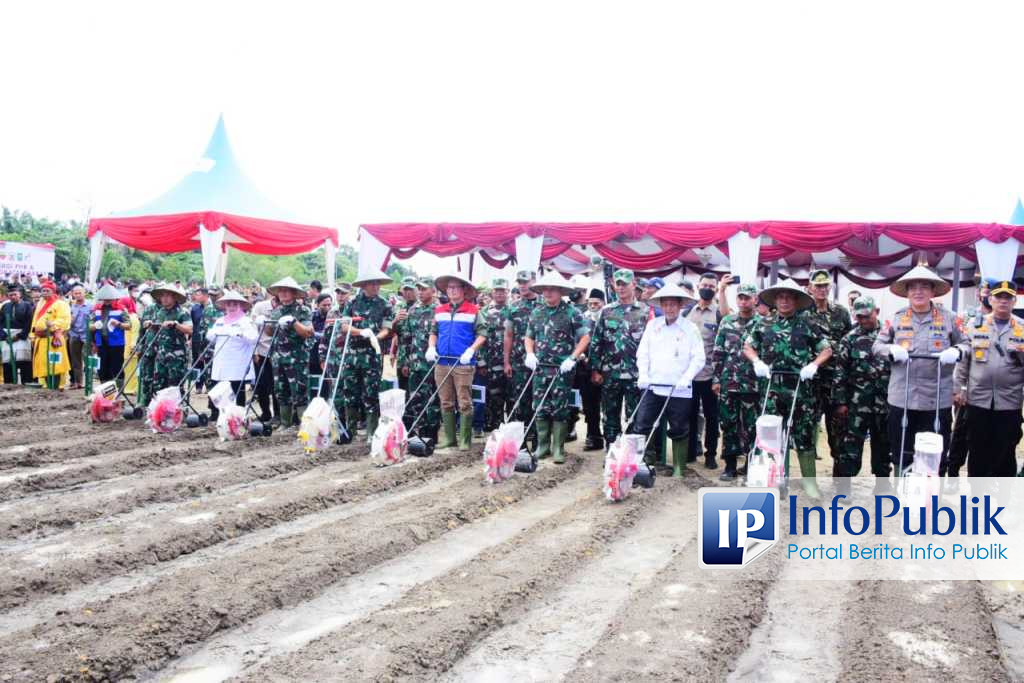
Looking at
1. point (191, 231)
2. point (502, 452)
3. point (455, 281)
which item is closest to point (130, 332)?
point (191, 231)

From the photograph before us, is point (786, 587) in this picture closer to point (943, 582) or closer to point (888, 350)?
point (943, 582)

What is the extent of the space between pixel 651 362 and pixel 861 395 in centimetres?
179

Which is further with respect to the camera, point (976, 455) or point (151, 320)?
point (151, 320)

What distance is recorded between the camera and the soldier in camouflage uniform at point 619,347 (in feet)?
26.4

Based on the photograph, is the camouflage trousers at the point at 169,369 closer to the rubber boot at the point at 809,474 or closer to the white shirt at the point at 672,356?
the white shirt at the point at 672,356

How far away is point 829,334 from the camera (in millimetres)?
6996

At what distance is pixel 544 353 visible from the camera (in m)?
8.12

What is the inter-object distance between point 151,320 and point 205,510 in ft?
16.9

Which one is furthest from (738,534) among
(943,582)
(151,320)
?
(151,320)

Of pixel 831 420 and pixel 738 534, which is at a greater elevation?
pixel 831 420

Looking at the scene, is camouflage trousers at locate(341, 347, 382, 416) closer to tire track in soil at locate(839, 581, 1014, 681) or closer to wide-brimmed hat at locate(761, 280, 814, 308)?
wide-brimmed hat at locate(761, 280, 814, 308)

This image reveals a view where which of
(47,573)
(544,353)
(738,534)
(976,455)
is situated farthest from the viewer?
(544,353)

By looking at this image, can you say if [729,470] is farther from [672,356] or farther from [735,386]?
[672,356]

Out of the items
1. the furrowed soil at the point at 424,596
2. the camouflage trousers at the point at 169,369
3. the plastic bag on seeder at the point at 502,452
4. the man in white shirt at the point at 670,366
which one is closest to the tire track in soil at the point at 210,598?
the furrowed soil at the point at 424,596
